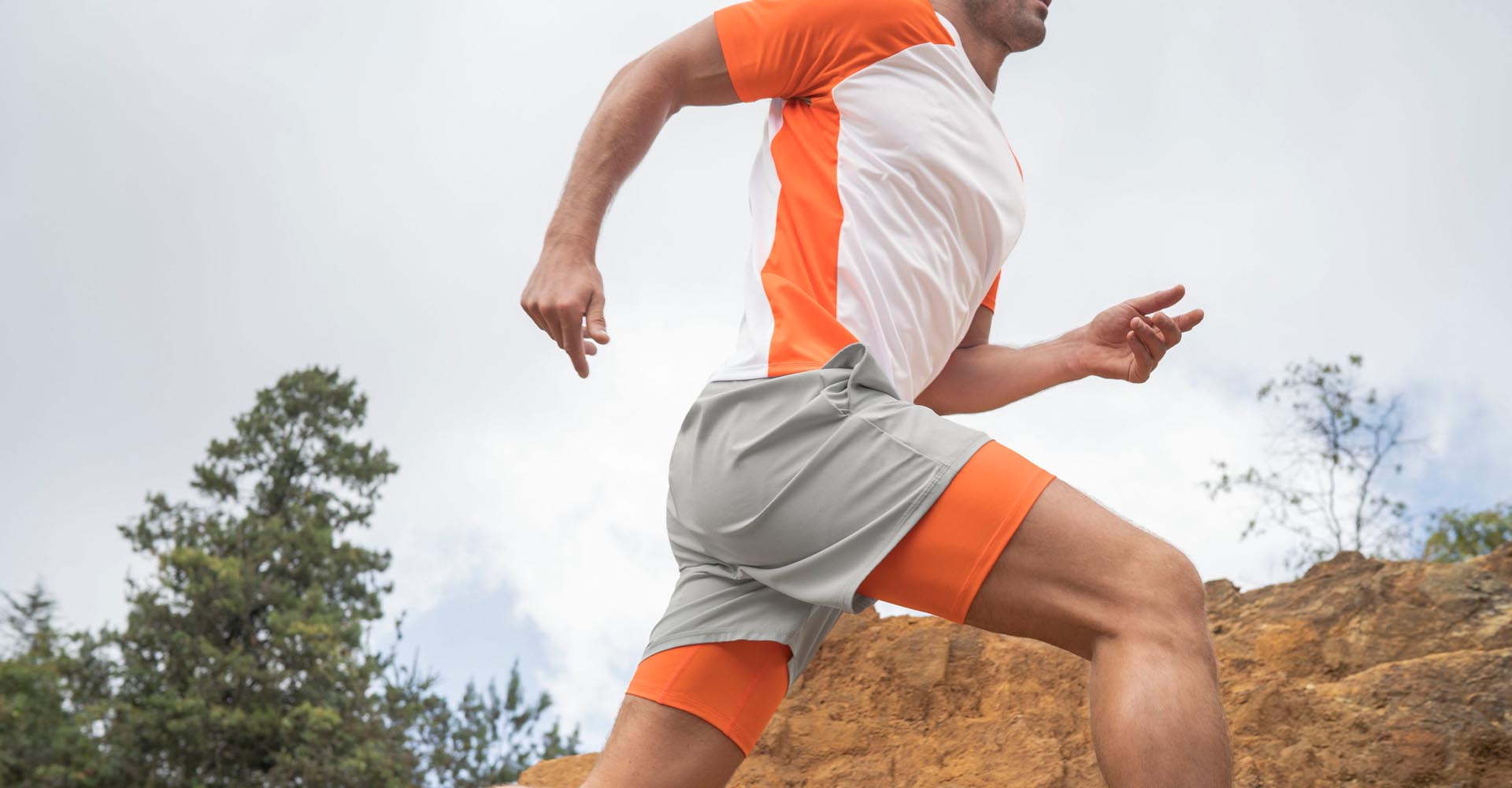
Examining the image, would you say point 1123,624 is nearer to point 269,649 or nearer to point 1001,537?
point 1001,537

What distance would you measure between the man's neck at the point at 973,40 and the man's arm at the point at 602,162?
435 millimetres

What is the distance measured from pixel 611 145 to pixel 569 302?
0.32 m

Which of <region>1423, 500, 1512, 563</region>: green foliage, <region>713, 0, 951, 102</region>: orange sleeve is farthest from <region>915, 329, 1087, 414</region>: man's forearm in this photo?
<region>1423, 500, 1512, 563</region>: green foliage

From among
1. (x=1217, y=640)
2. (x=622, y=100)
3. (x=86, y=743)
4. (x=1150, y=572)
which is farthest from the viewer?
(x=86, y=743)

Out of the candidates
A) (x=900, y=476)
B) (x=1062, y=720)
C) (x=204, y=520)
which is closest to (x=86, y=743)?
(x=204, y=520)

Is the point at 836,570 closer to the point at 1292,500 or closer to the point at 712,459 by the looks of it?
the point at 712,459

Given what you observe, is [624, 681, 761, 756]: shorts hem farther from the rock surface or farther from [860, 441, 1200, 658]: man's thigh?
the rock surface

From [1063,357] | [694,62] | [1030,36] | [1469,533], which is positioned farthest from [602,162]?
[1469,533]

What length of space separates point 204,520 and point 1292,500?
1190 cm

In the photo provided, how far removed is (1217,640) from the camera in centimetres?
304

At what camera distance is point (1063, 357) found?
7.36 feet

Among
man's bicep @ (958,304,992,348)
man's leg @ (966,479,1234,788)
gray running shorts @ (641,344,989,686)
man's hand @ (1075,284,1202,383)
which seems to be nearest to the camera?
man's leg @ (966,479,1234,788)

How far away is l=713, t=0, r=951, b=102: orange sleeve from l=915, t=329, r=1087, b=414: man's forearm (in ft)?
2.07

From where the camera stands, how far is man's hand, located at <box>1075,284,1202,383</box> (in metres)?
2.07
